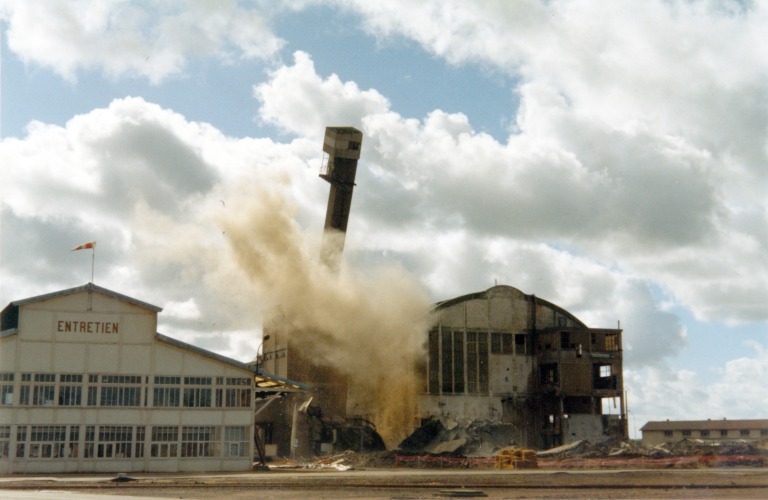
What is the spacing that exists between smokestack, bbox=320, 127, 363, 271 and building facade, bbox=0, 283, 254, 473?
69.4 feet

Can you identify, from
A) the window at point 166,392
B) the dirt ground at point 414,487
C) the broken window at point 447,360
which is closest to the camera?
the dirt ground at point 414,487

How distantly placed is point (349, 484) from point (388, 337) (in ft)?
128

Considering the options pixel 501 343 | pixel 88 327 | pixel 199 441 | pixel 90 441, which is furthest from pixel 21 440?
pixel 501 343

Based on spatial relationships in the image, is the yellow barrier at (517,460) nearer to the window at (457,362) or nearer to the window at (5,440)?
the window at (457,362)

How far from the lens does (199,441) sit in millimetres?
57062

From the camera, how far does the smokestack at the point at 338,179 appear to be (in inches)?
2963

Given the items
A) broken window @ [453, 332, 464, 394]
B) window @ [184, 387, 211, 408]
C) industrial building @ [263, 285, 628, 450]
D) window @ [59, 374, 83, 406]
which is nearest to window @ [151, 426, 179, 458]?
window @ [184, 387, 211, 408]

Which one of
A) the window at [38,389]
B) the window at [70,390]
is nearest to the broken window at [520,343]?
the window at [70,390]

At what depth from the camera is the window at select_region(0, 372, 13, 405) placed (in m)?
53.3

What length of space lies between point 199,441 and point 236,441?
7.97 feet

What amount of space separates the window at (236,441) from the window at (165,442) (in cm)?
323

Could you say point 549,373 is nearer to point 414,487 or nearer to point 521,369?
point 521,369

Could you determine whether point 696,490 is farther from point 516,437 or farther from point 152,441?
point 516,437

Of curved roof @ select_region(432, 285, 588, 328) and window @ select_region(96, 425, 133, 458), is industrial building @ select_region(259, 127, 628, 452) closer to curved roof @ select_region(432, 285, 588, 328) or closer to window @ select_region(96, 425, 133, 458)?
curved roof @ select_region(432, 285, 588, 328)
